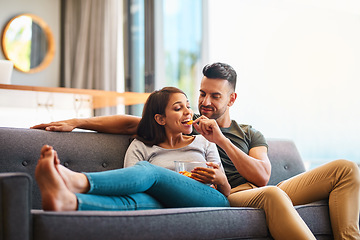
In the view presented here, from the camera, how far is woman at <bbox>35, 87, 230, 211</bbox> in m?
1.42

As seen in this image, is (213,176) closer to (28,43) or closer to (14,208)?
(14,208)

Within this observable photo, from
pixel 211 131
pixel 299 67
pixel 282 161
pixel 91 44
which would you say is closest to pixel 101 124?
pixel 211 131

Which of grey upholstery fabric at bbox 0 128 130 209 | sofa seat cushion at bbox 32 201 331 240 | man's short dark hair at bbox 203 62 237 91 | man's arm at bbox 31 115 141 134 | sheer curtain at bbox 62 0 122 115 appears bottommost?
sofa seat cushion at bbox 32 201 331 240

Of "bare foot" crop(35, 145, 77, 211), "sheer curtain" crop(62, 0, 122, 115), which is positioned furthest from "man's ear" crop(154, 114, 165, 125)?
"sheer curtain" crop(62, 0, 122, 115)

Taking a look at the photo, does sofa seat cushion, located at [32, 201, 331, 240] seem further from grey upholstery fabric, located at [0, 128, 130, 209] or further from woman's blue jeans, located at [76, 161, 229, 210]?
grey upholstery fabric, located at [0, 128, 130, 209]

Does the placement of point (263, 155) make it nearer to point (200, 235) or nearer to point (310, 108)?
point (200, 235)

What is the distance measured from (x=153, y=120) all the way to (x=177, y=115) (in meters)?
0.14

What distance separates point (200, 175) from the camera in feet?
5.98

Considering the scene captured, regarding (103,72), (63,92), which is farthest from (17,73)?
(63,92)

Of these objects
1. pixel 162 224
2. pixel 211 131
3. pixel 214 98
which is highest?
pixel 214 98

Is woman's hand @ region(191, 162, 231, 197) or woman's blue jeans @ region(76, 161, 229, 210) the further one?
woman's hand @ region(191, 162, 231, 197)

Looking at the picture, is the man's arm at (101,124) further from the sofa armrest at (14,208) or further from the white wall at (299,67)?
the white wall at (299,67)

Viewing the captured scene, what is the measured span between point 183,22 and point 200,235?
308 centimetres

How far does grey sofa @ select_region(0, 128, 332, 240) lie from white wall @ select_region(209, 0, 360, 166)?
3.39 feet
